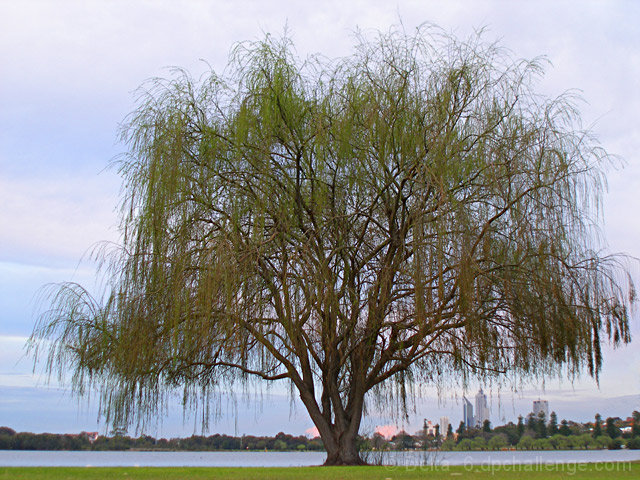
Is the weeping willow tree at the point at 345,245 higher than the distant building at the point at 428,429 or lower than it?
higher

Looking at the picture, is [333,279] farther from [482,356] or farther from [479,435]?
[479,435]

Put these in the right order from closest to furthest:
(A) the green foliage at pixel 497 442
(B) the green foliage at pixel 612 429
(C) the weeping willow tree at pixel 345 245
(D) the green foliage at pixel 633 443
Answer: (C) the weeping willow tree at pixel 345 245, (A) the green foliage at pixel 497 442, (B) the green foliage at pixel 612 429, (D) the green foliage at pixel 633 443

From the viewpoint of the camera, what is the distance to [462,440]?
9.42 meters

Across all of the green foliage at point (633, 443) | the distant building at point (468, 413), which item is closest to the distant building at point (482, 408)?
the distant building at point (468, 413)

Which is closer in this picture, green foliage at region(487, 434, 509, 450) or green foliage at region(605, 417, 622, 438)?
green foliage at region(487, 434, 509, 450)

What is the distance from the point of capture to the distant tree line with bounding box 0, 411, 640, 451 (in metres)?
8.50

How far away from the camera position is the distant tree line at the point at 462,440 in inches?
335

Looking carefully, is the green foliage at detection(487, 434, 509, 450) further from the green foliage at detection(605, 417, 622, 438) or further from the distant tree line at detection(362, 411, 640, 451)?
the green foliage at detection(605, 417, 622, 438)

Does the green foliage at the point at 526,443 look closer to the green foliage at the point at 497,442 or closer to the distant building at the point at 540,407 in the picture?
the green foliage at the point at 497,442

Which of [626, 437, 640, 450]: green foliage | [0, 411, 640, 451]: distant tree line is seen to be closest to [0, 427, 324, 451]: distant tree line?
[0, 411, 640, 451]: distant tree line

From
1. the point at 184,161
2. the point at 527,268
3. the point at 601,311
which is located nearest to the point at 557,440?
the point at 601,311

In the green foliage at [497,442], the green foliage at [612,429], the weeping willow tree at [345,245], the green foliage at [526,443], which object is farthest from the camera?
the green foliage at [612,429]

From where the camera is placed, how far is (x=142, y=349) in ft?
21.9

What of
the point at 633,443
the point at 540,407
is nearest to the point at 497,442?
the point at 540,407
